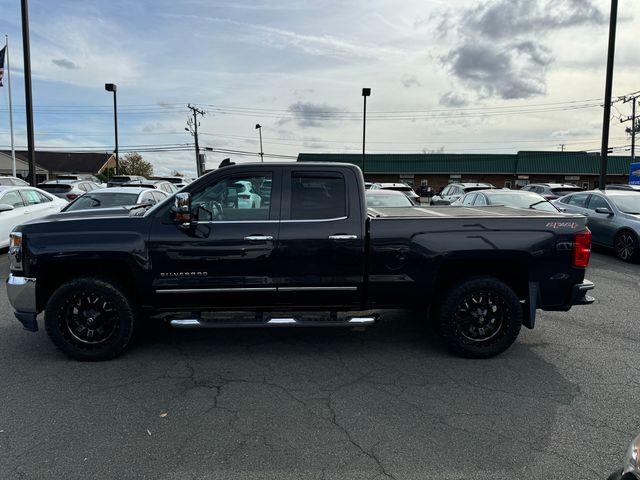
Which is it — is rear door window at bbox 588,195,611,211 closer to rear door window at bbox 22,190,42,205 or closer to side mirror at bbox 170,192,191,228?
side mirror at bbox 170,192,191,228

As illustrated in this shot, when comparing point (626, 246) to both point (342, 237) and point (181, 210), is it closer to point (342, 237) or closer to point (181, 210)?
point (342, 237)

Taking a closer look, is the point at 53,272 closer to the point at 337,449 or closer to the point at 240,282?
the point at 240,282

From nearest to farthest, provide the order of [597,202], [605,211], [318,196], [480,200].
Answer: [318,196] → [605,211] → [597,202] → [480,200]

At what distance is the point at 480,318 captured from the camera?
187 inches

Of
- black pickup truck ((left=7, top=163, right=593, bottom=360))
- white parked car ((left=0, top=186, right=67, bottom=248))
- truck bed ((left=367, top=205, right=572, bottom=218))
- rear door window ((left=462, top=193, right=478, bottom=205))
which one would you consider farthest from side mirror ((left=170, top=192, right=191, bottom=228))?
rear door window ((left=462, top=193, right=478, bottom=205))

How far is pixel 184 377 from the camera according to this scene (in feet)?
14.1

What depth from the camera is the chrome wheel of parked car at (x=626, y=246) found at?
10148 mm

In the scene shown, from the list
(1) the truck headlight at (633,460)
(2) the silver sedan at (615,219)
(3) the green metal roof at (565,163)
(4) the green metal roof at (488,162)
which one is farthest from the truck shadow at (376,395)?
(3) the green metal roof at (565,163)

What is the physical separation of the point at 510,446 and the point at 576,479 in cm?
44

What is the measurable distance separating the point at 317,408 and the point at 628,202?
10.6 metres

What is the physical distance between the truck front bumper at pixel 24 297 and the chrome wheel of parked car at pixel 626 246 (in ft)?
35.8

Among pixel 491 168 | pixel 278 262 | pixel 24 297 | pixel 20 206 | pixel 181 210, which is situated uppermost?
pixel 491 168

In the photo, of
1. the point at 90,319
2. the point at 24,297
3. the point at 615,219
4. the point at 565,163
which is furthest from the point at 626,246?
the point at 565,163

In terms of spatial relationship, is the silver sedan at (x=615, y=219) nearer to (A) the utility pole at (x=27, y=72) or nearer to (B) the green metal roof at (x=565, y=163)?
(A) the utility pole at (x=27, y=72)
